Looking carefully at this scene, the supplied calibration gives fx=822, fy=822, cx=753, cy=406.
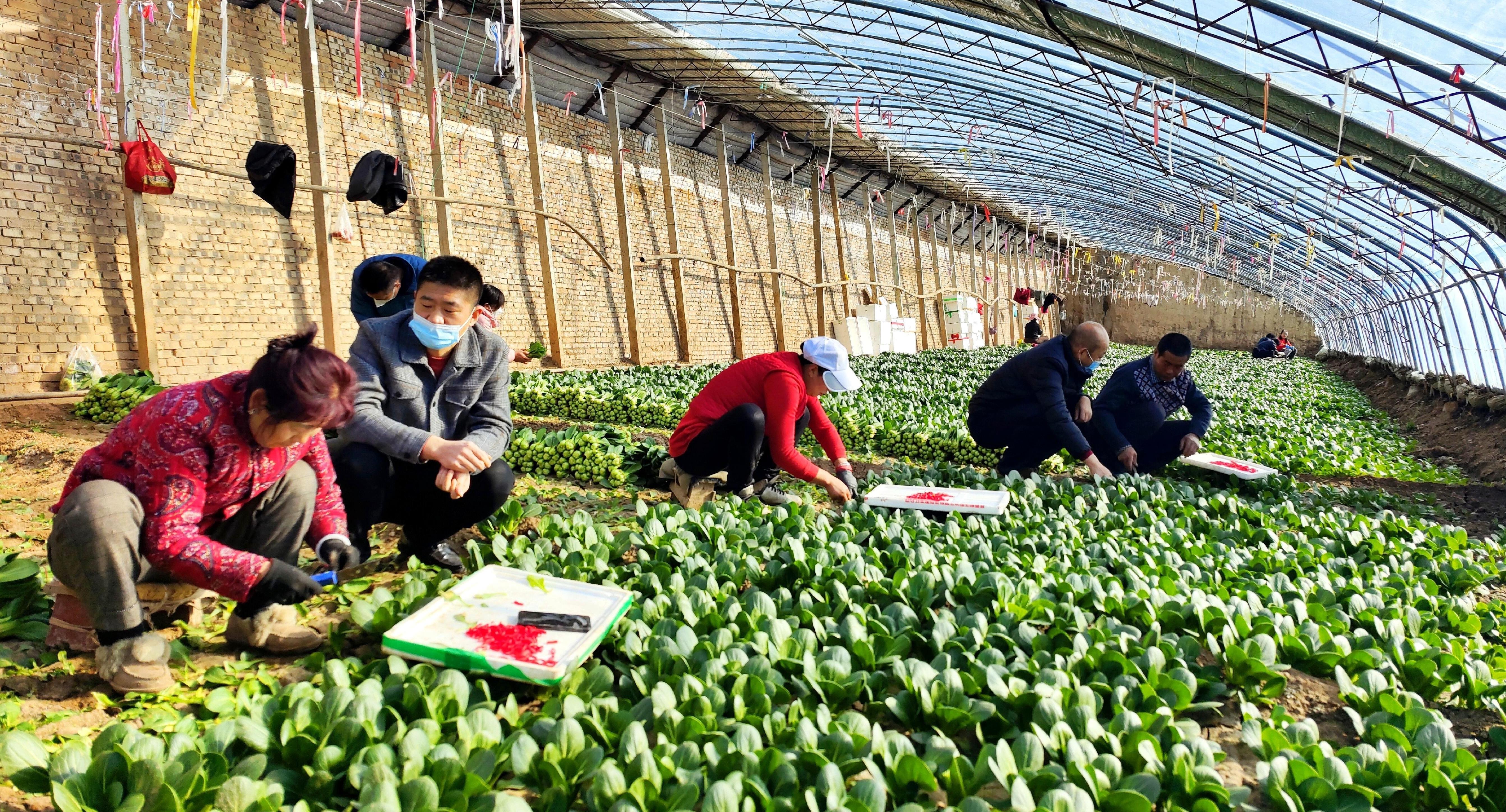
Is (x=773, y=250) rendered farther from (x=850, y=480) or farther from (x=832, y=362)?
(x=832, y=362)

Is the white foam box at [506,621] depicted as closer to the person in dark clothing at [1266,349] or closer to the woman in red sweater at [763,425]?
the woman in red sweater at [763,425]

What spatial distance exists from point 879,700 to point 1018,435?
12.0ft

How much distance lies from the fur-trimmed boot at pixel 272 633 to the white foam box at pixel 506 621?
A: 0.72 ft

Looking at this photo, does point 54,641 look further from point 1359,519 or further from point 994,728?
point 1359,519

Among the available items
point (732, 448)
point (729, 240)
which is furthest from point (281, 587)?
point (729, 240)

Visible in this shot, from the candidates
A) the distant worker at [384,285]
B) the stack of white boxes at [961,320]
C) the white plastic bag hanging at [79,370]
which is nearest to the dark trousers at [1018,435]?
the distant worker at [384,285]

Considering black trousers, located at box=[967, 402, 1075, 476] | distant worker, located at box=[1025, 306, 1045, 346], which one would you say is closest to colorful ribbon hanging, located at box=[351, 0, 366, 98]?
black trousers, located at box=[967, 402, 1075, 476]

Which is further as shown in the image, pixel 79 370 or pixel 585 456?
pixel 79 370

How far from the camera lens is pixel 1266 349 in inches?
1172

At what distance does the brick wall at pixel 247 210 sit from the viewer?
7.80 metres

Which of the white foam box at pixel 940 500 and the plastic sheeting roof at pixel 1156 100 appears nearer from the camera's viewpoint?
the white foam box at pixel 940 500

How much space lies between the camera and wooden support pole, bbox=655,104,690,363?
1513 centimetres

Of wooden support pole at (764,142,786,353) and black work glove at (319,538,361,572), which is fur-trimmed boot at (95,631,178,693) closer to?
black work glove at (319,538,361,572)

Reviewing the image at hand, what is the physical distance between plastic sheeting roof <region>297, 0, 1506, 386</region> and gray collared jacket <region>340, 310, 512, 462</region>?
21.7 ft
